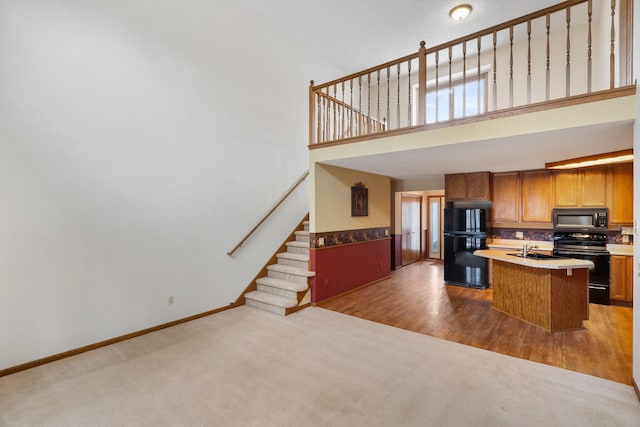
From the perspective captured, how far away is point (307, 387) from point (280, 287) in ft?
7.14

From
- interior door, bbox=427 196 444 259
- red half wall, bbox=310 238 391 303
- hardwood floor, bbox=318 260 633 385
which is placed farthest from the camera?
interior door, bbox=427 196 444 259

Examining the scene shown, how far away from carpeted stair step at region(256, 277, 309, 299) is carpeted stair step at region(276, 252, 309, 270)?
37 centimetres

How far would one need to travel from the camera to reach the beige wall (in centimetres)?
466

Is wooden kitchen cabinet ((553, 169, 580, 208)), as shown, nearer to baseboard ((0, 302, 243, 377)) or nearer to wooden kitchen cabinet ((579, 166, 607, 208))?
wooden kitchen cabinet ((579, 166, 607, 208))

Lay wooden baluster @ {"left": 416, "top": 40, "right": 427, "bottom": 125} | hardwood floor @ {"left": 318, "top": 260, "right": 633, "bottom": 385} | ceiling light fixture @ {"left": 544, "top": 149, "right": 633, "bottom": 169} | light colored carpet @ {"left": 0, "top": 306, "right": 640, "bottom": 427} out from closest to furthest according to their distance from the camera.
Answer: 1. light colored carpet @ {"left": 0, "top": 306, "right": 640, "bottom": 427}
2. hardwood floor @ {"left": 318, "top": 260, "right": 633, "bottom": 385}
3. wooden baluster @ {"left": 416, "top": 40, "right": 427, "bottom": 125}
4. ceiling light fixture @ {"left": 544, "top": 149, "right": 633, "bottom": 169}

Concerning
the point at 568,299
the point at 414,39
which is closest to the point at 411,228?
the point at 414,39

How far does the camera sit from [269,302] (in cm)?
433

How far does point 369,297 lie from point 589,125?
3602 mm

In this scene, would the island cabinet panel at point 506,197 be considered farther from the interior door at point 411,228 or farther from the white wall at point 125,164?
the white wall at point 125,164

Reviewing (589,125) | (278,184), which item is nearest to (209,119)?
(278,184)

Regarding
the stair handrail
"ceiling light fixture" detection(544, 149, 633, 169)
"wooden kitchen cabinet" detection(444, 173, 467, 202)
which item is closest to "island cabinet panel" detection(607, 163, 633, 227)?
"ceiling light fixture" detection(544, 149, 633, 169)

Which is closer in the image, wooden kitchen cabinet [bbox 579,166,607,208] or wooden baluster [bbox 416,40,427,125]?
wooden baluster [bbox 416,40,427,125]

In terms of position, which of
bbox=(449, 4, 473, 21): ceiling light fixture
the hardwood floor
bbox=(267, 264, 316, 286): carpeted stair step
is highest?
bbox=(449, 4, 473, 21): ceiling light fixture

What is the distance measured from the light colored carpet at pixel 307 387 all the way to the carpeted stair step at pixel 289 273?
1.30 m
